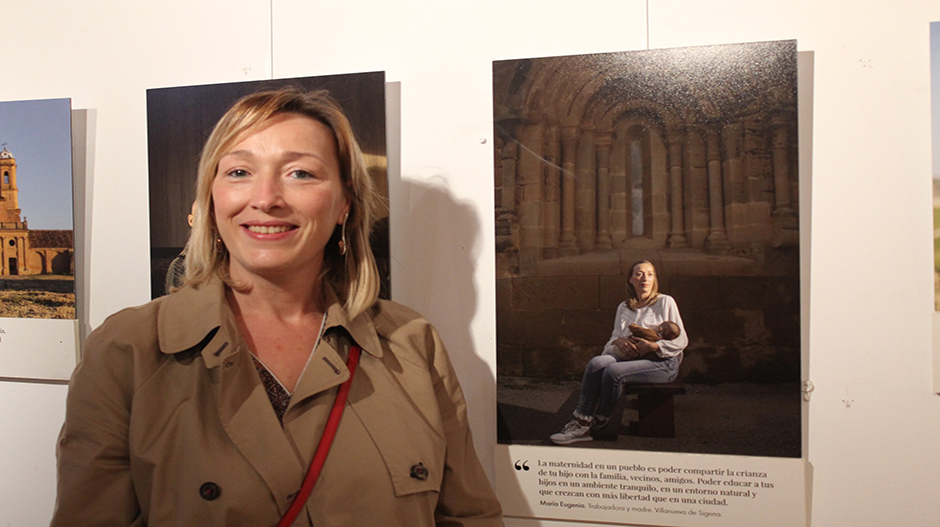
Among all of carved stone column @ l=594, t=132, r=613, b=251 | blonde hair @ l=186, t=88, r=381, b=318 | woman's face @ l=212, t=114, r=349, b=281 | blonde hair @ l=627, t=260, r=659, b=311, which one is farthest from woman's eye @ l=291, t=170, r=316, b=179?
blonde hair @ l=627, t=260, r=659, b=311

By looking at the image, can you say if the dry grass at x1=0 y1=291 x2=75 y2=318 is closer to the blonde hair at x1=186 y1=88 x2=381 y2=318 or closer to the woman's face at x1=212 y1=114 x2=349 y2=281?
the blonde hair at x1=186 y1=88 x2=381 y2=318

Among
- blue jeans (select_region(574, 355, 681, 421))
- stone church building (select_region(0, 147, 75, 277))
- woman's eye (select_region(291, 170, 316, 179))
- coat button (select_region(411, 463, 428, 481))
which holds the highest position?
woman's eye (select_region(291, 170, 316, 179))

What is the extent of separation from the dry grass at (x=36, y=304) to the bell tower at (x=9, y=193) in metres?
0.24

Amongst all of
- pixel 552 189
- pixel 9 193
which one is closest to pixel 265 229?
pixel 552 189

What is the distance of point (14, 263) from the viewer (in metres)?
2.10

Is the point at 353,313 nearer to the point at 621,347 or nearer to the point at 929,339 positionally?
A: the point at 621,347

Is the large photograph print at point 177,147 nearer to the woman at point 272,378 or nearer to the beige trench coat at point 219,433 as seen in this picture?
the woman at point 272,378

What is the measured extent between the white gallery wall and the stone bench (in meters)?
0.41

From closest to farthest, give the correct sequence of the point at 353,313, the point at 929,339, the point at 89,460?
the point at 89,460, the point at 353,313, the point at 929,339

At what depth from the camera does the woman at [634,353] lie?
69.2 inches

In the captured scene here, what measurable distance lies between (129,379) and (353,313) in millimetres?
524

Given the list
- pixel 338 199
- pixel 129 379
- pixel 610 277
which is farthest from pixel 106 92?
pixel 610 277

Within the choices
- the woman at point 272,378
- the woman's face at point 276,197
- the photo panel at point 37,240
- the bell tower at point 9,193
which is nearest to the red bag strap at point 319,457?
the woman at point 272,378

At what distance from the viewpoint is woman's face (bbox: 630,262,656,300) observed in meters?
1.76
